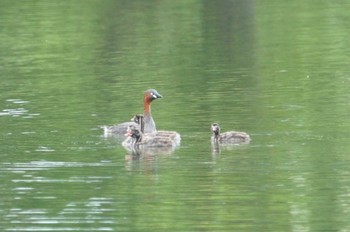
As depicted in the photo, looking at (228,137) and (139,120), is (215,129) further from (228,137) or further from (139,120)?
(139,120)

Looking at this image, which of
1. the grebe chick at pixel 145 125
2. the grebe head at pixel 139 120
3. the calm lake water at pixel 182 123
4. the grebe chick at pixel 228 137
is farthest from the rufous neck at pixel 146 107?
the grebe chick at pixel 228 137

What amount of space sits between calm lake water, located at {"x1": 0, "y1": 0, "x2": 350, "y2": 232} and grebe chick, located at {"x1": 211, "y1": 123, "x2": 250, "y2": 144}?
235 millimetres

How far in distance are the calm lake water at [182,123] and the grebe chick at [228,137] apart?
235 millimetres

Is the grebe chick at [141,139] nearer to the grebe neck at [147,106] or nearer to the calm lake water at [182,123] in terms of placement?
the calm lake water at [182,123]

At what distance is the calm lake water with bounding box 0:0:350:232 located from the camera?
1959cm

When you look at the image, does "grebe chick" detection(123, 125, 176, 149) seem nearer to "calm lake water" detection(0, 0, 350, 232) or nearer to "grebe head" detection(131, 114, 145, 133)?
"calm lake water" detection(0, 0, 350, 232)

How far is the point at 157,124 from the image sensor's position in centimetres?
2794

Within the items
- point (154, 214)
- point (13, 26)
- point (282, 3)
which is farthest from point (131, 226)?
point (282, 3)

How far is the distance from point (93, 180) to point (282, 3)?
38.4 m

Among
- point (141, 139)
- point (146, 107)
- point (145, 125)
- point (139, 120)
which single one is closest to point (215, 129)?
point (141, 139)

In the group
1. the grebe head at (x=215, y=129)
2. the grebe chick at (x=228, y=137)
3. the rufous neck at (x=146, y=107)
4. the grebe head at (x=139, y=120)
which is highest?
the rufous neck at (x=146, y=107)

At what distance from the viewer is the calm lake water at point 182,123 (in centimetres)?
1959

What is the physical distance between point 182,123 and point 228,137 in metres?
2.67

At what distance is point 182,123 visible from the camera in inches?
1067
